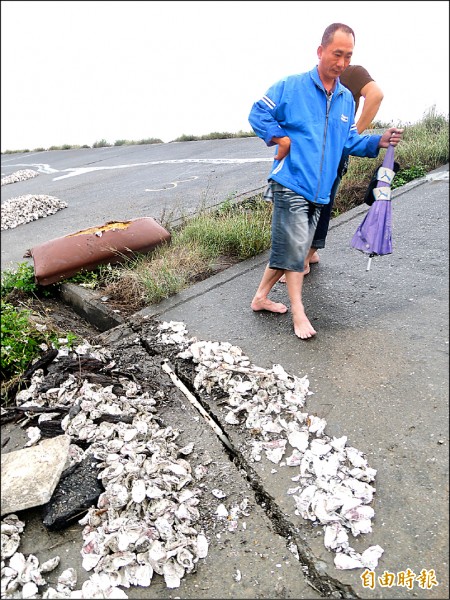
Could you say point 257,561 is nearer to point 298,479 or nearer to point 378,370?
point 298,479

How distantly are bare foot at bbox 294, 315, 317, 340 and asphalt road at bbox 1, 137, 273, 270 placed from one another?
7.94ft

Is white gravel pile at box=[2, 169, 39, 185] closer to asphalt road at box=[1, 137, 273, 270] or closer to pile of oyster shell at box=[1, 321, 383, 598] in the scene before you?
asphalt road at box=[1, 137, 273, 270]

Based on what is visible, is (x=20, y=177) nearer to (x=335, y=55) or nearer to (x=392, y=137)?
(x=335, y=55)

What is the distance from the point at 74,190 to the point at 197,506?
833 centimetres

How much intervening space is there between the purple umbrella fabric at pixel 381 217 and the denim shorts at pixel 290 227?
50 centimetres

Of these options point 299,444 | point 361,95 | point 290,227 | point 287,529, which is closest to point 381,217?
point 290,227

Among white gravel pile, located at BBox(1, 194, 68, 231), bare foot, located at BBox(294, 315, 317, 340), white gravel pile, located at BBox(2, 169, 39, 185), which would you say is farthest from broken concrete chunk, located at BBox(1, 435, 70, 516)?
white gravel pile, located at BBox(2, 169, 39, 185)

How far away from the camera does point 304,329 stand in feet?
8.95

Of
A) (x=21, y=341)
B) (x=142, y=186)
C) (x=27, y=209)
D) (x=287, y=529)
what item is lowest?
(x=287, y=529)

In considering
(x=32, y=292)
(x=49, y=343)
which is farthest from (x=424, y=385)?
(x=32, y=292)

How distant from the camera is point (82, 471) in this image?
1.96 meters

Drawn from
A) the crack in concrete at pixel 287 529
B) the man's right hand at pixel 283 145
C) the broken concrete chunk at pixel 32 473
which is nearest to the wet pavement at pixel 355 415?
the crack in concrete at pixel 287 529

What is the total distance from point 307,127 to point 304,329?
1160 millimetres

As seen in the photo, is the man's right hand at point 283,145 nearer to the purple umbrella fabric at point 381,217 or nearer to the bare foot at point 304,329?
the purple umbrella fabric at point 381,217
